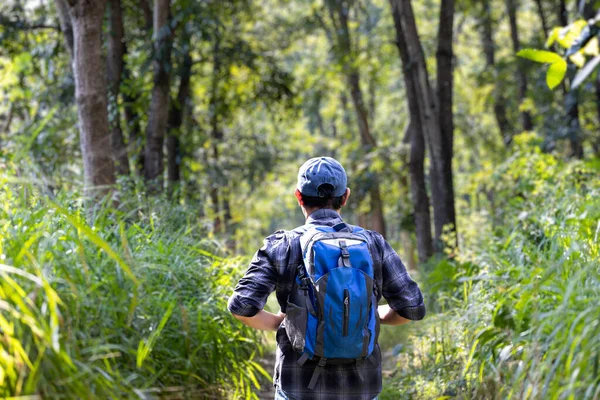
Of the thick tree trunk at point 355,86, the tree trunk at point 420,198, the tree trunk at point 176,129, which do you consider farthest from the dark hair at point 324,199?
the thick tree trunk at point 355,86

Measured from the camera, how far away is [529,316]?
3.87 m

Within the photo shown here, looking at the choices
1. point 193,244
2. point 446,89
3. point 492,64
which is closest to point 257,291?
point 193,244

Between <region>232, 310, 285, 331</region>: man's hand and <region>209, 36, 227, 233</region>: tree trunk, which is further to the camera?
<region>209, 36, 227, 233</region>: tree trunk

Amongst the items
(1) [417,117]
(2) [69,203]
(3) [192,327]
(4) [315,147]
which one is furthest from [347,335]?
(4) [315,147]

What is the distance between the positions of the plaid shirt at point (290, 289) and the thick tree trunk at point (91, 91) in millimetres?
4008

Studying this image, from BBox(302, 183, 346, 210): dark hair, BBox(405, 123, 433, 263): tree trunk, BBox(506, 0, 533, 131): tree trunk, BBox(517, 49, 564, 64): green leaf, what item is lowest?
BBox(405, 123, 433, 263): tree trunk

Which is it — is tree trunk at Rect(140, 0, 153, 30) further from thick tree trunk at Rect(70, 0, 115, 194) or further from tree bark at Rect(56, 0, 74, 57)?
thick tree trunk at Rect(70, 0, 115, 194)

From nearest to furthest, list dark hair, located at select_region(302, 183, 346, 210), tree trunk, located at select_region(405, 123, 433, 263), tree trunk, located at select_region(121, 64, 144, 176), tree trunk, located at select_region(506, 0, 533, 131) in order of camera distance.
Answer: dark hair, located at select_region(302, 183, 346, 210) < tree trunk, located at select_region(121, 64, 144, 176) < tree trunk, located at select_region(405, 123, 433, 263) < tree trunk, located at select_region(506, 0, 533, 131)

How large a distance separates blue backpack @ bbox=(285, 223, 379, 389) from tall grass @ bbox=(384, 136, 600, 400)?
69 cm

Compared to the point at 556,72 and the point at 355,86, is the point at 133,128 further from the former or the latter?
the point at 556,72

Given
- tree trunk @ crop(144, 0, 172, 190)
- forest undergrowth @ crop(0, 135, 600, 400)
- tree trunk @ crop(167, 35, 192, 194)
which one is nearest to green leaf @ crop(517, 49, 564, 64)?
forest undergrowth @ crop(0, 135, 600, 400)

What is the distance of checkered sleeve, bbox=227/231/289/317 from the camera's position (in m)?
3.26

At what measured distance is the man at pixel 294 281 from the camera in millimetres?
3217

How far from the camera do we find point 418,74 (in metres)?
11.0
